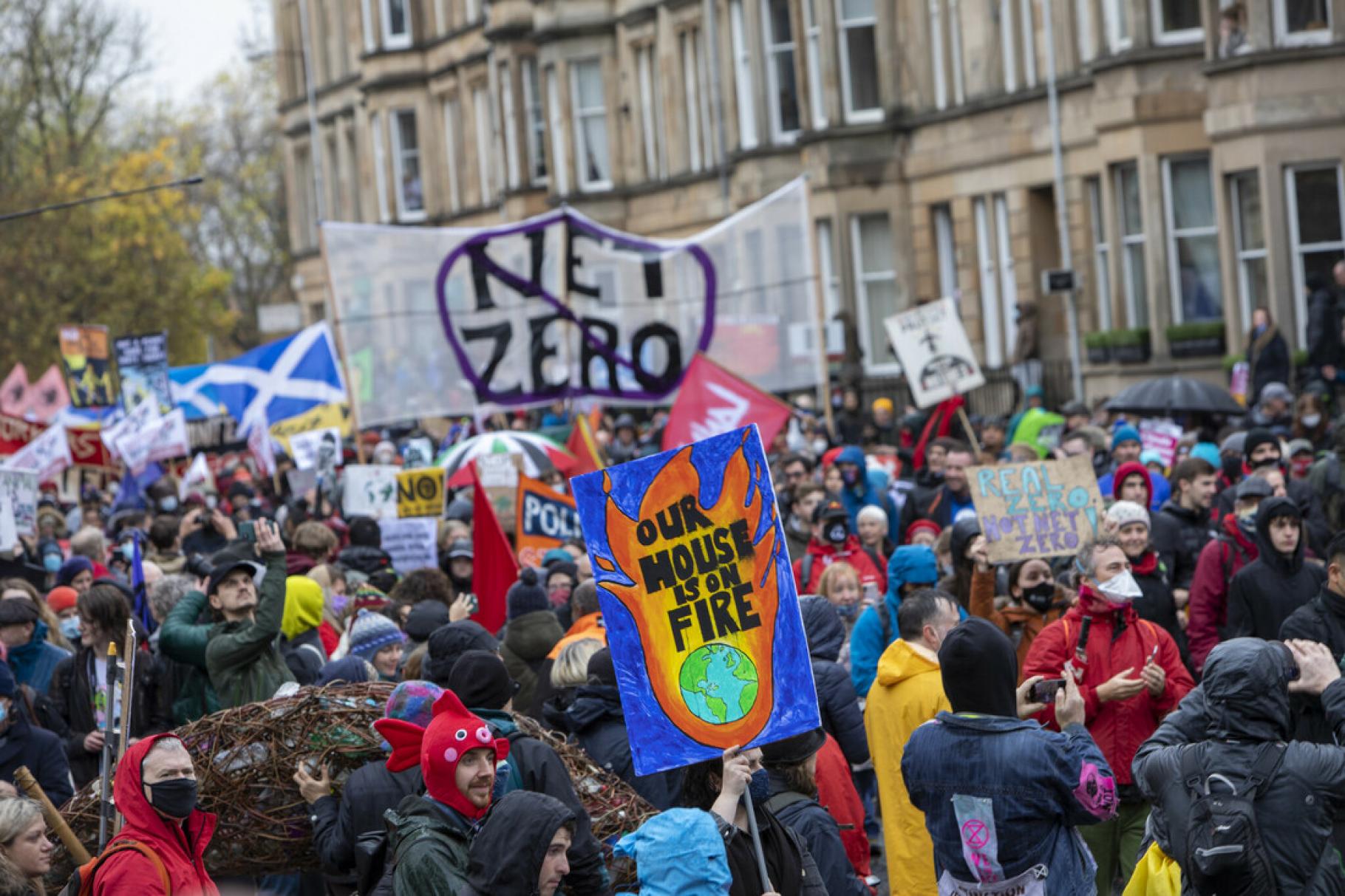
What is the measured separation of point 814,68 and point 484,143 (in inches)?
694

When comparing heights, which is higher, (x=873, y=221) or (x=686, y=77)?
(x=686, y=77)

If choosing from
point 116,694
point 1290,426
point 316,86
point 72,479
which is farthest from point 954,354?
point 316,86

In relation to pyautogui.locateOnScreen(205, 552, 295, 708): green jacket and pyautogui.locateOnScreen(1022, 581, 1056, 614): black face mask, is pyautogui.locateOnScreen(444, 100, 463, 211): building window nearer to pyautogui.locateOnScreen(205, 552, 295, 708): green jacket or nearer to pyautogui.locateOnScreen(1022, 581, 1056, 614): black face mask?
pyautogui.locateOnScreen(1022, 581, 1056, 614): black face mask

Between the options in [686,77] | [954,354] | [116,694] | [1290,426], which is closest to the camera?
[116,694]

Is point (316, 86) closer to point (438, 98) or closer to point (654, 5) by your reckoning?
point (438, 98)

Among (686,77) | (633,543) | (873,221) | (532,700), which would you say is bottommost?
(532,700)

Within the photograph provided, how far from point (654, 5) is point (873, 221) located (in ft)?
29.1

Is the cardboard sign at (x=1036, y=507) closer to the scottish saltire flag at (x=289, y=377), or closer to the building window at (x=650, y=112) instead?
the scottish saltire flag at (x=289, y=377)

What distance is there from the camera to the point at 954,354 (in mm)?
21188

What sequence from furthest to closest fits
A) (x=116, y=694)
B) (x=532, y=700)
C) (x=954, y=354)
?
(x=954, y=354), (x=532, y=700), (x=116, y=694)

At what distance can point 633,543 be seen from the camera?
6164mm

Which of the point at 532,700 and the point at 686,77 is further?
the point at 686,77

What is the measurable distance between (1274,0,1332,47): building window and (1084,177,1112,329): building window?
15.2 ft

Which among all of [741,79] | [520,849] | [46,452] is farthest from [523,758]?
[741,79]
